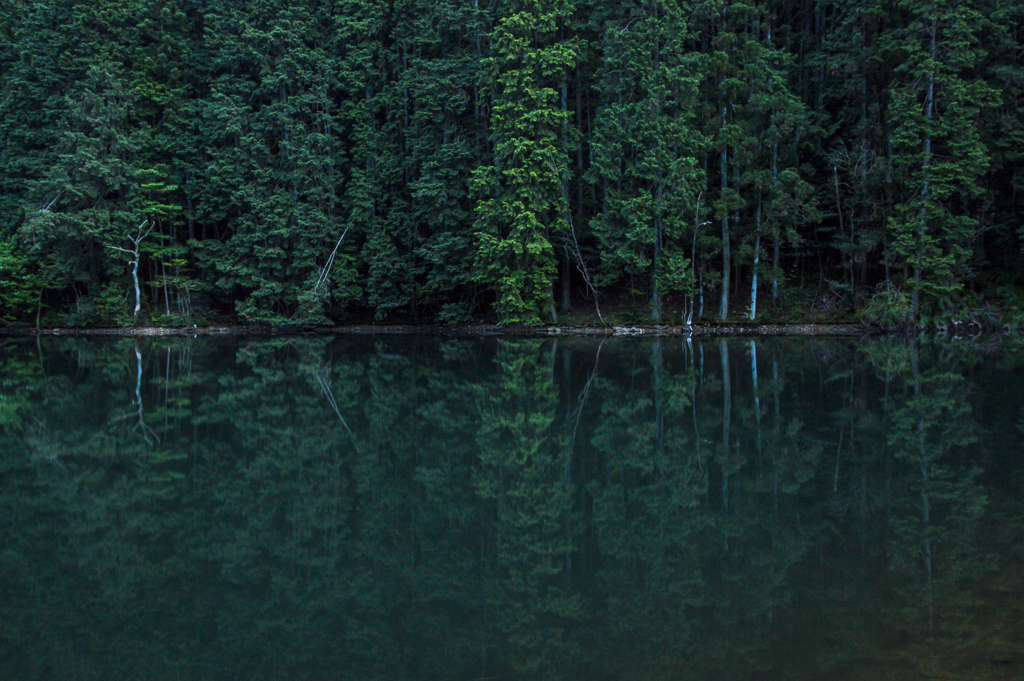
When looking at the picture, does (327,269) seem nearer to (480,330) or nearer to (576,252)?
(480,330)

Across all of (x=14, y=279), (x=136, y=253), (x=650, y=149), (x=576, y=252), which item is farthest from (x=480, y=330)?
(x=14, y=279)

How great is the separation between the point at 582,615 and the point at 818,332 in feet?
81.9

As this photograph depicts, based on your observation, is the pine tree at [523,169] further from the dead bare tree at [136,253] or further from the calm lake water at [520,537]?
the calm lake water at [520,537]

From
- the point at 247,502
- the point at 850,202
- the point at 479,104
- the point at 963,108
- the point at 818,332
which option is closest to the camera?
the point at 247,502

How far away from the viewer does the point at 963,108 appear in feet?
84.2

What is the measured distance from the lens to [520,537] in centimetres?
597

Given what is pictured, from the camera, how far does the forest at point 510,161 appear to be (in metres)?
27.0

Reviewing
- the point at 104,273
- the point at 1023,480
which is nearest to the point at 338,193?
the point at 104,273

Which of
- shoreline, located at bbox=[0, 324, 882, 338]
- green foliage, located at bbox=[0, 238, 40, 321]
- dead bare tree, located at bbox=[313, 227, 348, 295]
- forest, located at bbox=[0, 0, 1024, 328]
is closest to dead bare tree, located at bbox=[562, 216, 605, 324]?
forest, located at bbox=[0, 0, 1024, 328]

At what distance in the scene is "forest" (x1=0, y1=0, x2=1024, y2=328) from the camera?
27031 mm

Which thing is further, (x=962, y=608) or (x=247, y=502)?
(x=247, y=502)

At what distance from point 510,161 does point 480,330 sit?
6.90 m

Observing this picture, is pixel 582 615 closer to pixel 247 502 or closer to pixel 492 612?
pixel 492 612

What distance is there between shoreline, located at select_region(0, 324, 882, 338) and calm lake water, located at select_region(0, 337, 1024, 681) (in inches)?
594
